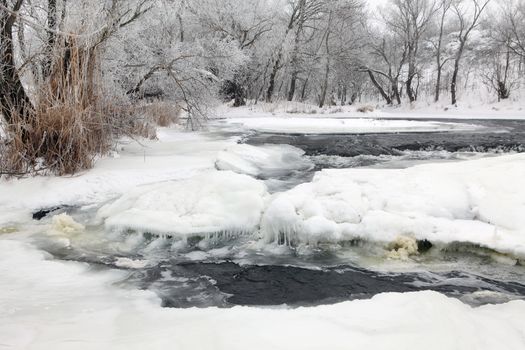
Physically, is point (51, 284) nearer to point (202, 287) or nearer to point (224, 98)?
point (202, 287)

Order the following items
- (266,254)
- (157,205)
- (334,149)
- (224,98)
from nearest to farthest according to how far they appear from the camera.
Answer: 1. (266,254)
2. (157,205)
3. (334,149)
4. (224,98)

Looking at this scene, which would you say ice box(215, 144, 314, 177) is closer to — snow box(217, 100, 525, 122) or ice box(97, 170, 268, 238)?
ice box(97, 170, 268, 238)

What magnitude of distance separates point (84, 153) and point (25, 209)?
4.18 ft

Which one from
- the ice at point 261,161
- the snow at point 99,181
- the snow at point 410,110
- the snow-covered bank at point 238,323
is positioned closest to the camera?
the snow-covered bank at point 238,323

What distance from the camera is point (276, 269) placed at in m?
3.73

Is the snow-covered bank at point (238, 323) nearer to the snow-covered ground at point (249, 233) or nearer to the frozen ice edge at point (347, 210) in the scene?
the snow-covered ground at point (249, 233)

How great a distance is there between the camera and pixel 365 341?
227 centimetres

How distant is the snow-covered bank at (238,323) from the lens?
2268 millimetres

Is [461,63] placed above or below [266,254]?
above

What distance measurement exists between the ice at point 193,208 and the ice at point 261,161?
1987 mm

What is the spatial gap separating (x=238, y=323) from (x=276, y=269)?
1.25m

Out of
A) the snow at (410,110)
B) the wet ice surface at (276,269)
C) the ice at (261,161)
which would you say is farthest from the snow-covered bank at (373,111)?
the wet ice surface at (276,269)

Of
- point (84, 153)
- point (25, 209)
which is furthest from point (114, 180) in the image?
point (25, 209)

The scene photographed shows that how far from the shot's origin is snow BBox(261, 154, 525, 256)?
4043 millimetres
